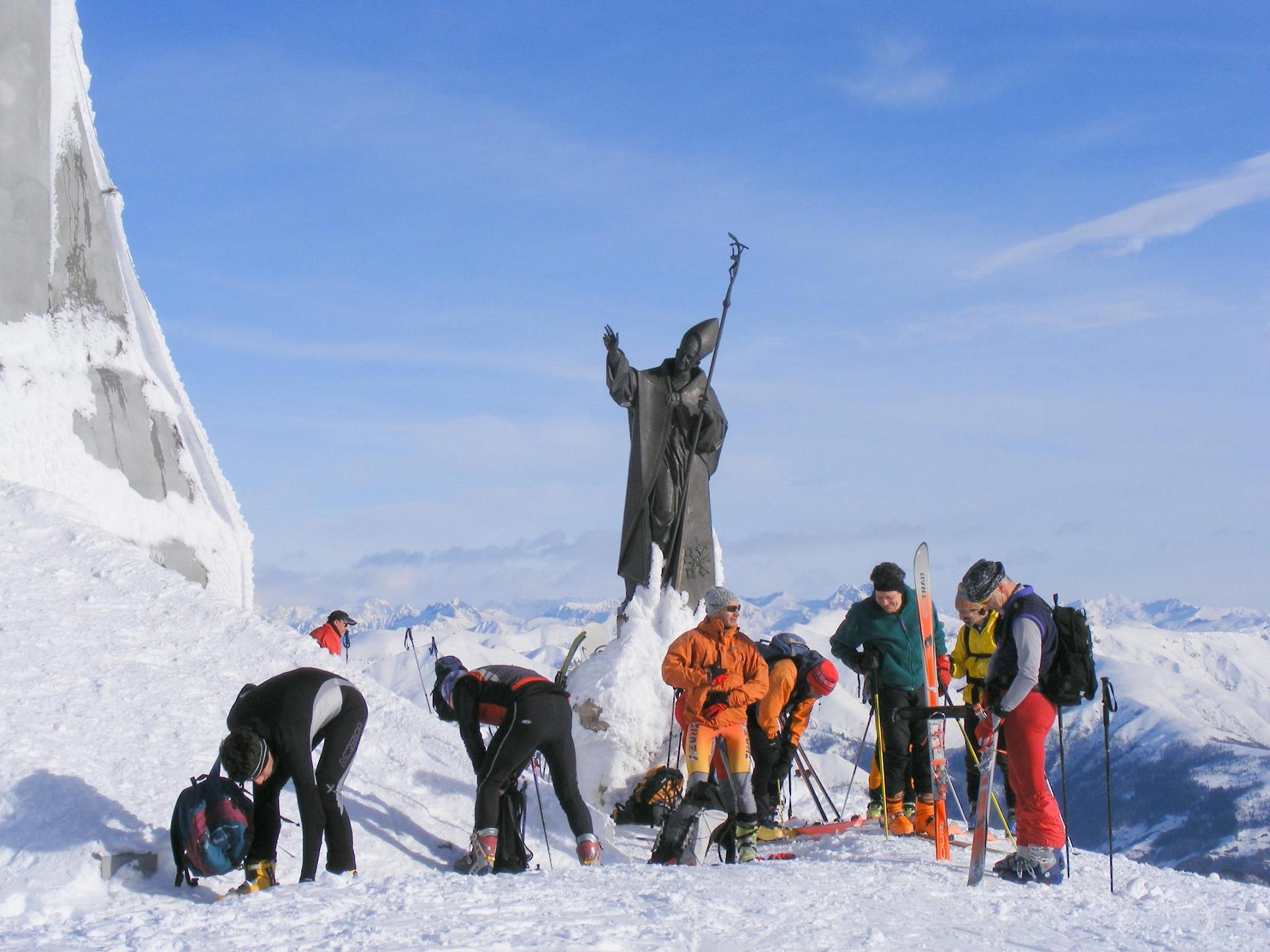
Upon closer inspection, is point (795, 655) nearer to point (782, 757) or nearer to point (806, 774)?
point (782, 757)

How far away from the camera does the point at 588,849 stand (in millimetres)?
6891

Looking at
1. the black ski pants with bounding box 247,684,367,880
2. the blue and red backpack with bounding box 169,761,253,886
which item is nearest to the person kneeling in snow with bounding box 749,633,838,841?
the black ski pants with bounding box 247,684,367,880

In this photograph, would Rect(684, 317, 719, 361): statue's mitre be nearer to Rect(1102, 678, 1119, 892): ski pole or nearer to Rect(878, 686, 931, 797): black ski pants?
Rect(878, 686, 931, 797): black ski pants

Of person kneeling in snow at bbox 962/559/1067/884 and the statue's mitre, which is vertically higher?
the statue's mitre

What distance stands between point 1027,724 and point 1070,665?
370 mm

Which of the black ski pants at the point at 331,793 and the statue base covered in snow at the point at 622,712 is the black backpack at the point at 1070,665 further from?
the statue base covered in snow at the point at 622,712

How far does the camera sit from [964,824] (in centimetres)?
903

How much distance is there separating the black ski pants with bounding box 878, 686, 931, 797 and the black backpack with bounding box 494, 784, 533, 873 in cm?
254

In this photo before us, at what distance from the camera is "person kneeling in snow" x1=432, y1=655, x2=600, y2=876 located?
680 cm

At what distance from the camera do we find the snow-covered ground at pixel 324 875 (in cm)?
482

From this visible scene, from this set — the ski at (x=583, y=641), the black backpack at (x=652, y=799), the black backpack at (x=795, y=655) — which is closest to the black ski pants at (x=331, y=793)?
the ski at (x=583, y=641)

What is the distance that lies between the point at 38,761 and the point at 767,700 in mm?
4671

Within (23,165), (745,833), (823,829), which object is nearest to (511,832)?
(745,833)

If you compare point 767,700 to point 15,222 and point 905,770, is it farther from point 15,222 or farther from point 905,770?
point 15,222
